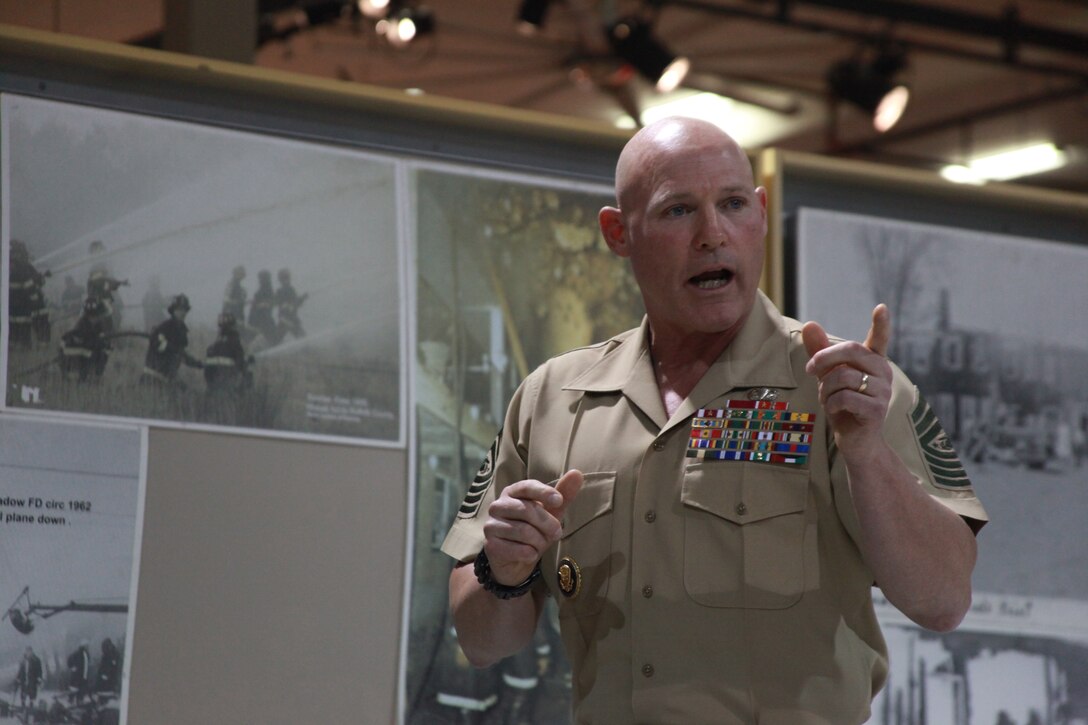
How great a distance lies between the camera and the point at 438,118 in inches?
97.2

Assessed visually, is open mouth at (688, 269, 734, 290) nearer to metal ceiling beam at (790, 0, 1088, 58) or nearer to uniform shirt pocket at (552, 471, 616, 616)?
uniform shirt pocket at (552, 471, 616, 616)

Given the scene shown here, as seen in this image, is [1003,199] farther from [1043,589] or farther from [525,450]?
[525,450]

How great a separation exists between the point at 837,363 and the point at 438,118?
127 cm

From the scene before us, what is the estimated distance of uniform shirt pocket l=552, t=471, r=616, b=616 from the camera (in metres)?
1.74

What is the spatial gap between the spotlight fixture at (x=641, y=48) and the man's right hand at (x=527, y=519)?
4.69m

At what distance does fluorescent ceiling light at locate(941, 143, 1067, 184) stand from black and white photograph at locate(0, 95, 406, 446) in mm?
7294

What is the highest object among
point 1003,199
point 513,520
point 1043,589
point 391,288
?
point 1003,199

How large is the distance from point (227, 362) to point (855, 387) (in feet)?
4.04

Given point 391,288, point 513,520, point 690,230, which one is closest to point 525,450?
point 513,520

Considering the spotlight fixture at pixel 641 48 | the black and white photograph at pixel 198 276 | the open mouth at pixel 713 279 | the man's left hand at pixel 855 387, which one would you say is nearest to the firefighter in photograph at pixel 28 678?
the black and white photograph at pixel 198 276

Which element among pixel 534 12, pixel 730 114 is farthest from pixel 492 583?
pixel 730 114

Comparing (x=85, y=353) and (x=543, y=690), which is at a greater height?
(x=85, y=353)

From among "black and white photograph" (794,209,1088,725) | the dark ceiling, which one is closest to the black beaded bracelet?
"black and white photograph" (794,209,1088,725)

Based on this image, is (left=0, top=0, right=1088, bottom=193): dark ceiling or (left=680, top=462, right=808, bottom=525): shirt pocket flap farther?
(left=0, top=0, right=1088, bottom=193): dark ceiling
